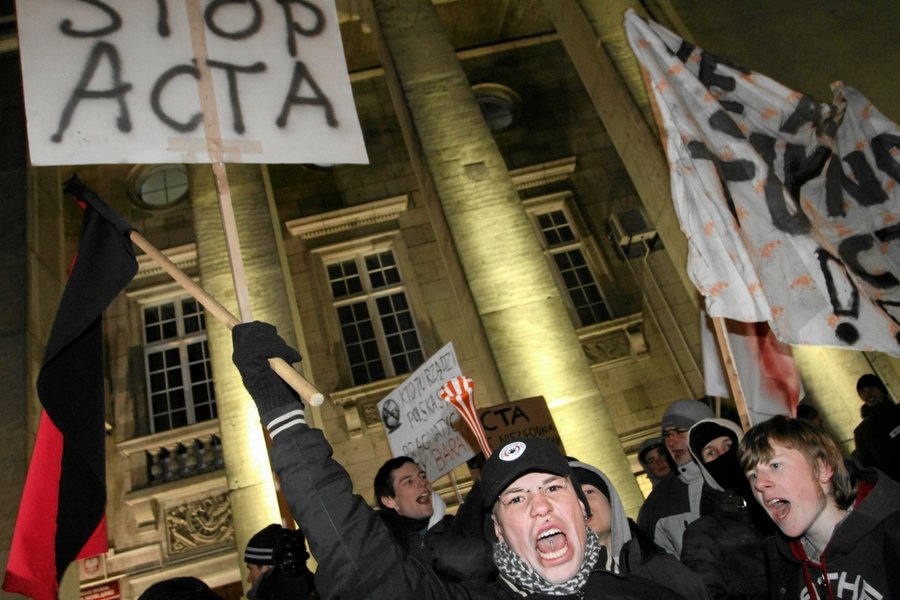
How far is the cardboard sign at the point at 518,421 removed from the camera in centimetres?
555

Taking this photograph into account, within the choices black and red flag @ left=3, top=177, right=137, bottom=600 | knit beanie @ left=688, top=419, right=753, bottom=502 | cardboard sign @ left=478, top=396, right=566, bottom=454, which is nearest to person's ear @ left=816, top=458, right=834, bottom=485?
knit beanie @ left=688, top=419, right=753, bottom=502

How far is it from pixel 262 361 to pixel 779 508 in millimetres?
1817

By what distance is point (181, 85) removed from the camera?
142 inches

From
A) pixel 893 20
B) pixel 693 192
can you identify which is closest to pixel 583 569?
pixel 693 192

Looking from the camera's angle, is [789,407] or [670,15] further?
[670,15]

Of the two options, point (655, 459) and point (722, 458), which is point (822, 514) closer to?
point (722, 458)

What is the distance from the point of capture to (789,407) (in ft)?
15.6

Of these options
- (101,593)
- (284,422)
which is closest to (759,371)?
(284,422)

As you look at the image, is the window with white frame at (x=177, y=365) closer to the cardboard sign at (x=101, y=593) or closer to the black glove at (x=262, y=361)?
the cardboard sign at (x=101, y=593)

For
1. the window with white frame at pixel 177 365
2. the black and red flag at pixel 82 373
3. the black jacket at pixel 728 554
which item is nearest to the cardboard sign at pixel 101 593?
the window with white frame at pixel 177 365

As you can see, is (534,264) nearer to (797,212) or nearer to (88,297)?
(797,212)

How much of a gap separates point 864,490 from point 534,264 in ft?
17.9

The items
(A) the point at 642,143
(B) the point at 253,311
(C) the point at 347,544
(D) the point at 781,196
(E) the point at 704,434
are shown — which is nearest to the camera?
(C) the point at 347,544

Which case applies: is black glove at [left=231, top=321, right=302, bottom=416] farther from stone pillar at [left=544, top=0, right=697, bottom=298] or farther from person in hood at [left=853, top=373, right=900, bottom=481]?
stone pillar at [left=544, top=0, right=697, bottom=298]
